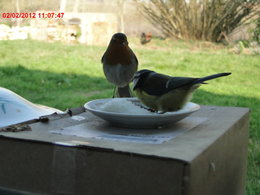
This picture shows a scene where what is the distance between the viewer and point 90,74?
5941 mm

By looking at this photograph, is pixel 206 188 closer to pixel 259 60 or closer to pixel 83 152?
pixel 83 152

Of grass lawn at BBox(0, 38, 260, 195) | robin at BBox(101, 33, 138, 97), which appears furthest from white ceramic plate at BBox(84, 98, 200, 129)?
grass lawn at BBox(0, 38, 260, 195)

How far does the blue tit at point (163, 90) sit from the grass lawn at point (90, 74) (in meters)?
1.40

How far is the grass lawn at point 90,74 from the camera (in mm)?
4457

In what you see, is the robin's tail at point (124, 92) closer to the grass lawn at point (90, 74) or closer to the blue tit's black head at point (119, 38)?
the blue tit's black head at point (119, 38)

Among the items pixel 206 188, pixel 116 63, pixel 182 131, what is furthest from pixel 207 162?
pixel 116 63

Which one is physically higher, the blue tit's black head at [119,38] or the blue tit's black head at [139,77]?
the blue tit's black head at [119,38]

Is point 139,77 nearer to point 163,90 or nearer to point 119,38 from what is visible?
point 163,90

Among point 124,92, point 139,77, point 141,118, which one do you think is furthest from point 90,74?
point 141,118

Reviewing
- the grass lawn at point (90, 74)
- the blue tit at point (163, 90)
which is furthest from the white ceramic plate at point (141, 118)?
the grass lawn at point (90, 74)

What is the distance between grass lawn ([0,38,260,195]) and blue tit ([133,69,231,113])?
140 centimetres

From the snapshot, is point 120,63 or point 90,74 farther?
point 90,74

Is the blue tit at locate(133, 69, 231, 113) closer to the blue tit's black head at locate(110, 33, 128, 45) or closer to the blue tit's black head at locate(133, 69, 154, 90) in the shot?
the blue tit's black head at locate(133, 69, 154, 90)

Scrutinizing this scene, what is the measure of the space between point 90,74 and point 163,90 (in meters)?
4.66
